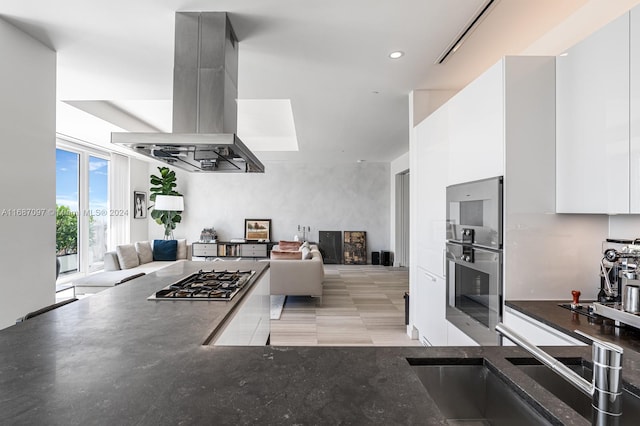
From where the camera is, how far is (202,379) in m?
0.94

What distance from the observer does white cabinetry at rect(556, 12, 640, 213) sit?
1432 millimetres

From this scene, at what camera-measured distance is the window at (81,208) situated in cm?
578

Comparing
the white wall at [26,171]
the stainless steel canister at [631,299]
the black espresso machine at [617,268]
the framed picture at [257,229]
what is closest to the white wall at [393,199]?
the framed picture at [257,229]

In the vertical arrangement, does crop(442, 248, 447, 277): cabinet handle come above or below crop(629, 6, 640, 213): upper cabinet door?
below

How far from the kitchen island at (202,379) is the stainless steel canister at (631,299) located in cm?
38

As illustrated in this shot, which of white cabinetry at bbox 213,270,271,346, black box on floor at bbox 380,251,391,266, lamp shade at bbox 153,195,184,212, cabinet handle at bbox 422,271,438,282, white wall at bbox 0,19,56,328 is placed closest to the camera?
white cabinetry at bbox 213,270,271,346

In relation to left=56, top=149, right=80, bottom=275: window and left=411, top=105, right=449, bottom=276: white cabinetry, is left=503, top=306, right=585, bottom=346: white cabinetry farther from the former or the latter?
left=56, top=149, right=80, bottom=275: window

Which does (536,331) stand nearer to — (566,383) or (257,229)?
(566,383)

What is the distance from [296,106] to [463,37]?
205 centimetres

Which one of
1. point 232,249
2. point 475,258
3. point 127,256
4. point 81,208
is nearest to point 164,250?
point 127,256

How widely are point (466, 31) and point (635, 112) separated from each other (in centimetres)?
124

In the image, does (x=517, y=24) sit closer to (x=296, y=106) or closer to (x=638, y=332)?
(x=638, y=332)

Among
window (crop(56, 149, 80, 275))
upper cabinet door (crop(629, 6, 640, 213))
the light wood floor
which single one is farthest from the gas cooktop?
window (crop(56, 149, 80, 275))

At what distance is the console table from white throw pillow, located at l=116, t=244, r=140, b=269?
7.31ft
